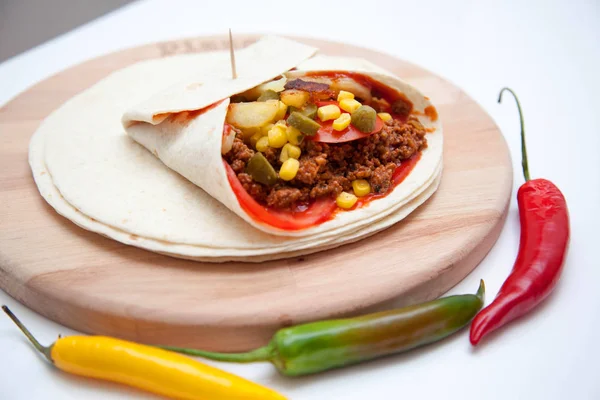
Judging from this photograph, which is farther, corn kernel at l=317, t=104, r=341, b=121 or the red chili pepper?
corn kernel at l=317, t=104, r=341, b=121

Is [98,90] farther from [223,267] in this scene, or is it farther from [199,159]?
[223,267]

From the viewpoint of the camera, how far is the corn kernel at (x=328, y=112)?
152 inches

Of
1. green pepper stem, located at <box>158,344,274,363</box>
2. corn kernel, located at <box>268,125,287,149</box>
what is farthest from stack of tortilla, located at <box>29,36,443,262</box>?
green pepper stem, located at <box>158,344,274,363</box>

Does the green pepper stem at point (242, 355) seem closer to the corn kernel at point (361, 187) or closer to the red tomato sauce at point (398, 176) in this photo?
the red tomato sauce at point (398, 176)

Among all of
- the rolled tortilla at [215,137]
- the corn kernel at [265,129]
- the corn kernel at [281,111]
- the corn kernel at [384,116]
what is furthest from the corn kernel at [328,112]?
the rolled tortilla at [215,137]

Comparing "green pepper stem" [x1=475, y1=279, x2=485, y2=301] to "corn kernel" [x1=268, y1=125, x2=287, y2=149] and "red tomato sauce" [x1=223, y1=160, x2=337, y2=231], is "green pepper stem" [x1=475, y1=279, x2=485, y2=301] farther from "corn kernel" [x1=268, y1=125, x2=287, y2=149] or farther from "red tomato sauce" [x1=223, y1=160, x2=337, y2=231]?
"corn kernel" [x1=268, y1=125, x2=287, y2=149]

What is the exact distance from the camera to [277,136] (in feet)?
12.2

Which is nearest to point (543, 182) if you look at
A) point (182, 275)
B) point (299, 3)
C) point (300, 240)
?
point (300, 240)

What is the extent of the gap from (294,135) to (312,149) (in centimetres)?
16

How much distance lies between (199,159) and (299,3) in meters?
4.97

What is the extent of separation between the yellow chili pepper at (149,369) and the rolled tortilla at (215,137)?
0.91 m

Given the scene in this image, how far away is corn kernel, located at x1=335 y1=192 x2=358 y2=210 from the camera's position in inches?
147

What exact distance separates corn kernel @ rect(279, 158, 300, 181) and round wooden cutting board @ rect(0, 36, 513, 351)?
524mm

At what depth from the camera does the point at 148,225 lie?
3537 mm
